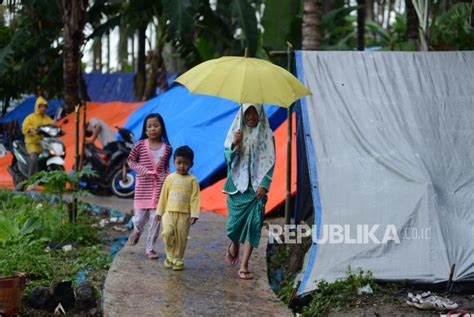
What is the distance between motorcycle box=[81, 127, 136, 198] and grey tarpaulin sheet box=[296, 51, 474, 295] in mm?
5140

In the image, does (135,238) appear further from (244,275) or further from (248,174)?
(248,174)

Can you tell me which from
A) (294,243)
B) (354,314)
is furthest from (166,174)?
(354,314)

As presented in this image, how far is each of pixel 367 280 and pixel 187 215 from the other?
1.75 m

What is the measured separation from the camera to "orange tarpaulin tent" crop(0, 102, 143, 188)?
13.7 m

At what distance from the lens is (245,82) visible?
626 centimetres

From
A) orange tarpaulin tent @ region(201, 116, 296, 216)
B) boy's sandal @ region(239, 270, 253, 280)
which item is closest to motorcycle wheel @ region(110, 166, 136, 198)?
orange tarpaulin tent @ region(201, 116, 296, 216)

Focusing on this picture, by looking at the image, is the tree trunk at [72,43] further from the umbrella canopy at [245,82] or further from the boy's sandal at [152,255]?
the umbrella canopy at [245,82]

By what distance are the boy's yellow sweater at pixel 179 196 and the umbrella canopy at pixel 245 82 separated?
0.89 meters

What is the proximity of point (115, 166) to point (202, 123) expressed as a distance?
1.53 metres

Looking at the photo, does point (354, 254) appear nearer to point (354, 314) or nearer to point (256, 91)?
point (354, 314)

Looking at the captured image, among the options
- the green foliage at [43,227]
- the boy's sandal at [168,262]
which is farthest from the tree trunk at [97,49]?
the boy's sandal at [168,262]

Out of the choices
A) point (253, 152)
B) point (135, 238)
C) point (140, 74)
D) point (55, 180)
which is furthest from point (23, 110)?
point (253, 152)

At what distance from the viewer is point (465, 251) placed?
609 cm

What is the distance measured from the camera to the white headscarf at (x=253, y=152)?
6.72 metres
